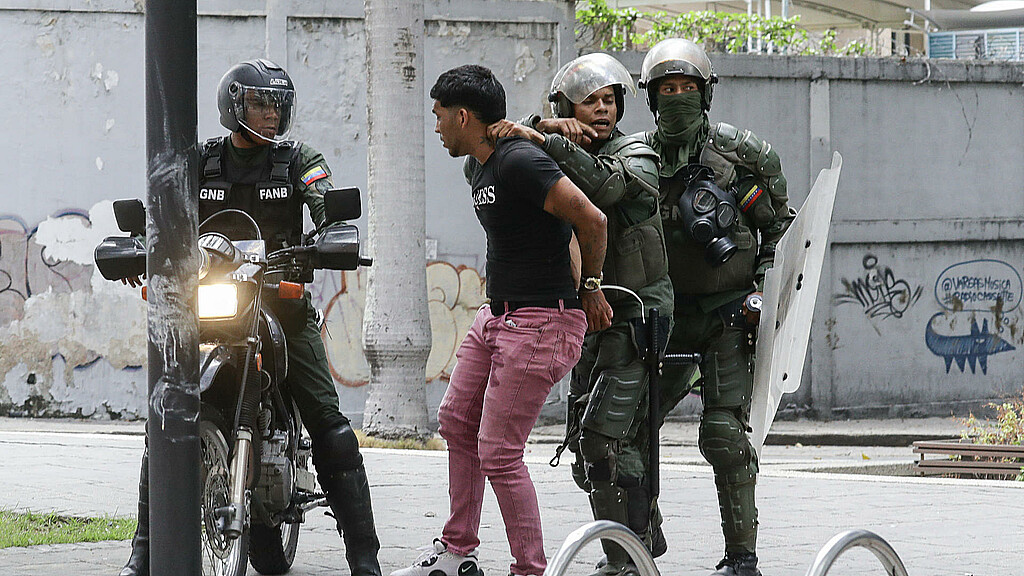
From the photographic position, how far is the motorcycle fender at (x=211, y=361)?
432 cm

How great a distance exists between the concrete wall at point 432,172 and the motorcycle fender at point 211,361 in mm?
9537

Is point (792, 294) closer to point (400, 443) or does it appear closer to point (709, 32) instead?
point (400, 443)

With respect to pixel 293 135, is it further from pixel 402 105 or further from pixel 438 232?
pixel 402 105

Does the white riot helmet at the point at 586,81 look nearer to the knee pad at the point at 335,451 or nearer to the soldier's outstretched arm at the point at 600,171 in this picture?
the soldier's outstretched arm at the point at 600,171

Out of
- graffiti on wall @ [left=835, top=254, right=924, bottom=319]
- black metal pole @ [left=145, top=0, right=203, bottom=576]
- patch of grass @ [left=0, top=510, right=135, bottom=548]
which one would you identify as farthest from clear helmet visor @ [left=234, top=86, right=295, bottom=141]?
graffiti on wall @ [left=835, top=254, right=924, bottom=319]

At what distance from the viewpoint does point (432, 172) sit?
14.4 meters

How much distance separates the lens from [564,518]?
677 cm

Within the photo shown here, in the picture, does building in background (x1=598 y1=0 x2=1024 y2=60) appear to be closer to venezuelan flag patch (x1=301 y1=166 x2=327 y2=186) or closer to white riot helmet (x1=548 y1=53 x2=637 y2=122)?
white riot helmet (x1=548 y1=53 x2=637 y2=122)

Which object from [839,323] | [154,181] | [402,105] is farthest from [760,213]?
[839,323]

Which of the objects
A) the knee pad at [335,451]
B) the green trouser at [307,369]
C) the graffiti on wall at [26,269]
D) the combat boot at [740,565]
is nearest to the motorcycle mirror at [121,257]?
the green trouser at [307,369]

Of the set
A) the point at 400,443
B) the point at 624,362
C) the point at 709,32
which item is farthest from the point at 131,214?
the point at 709,32

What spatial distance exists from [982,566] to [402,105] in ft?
22.4

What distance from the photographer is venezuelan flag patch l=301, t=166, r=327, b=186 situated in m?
4.95

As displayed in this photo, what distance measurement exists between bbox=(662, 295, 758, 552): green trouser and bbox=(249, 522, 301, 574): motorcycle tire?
1.56 m
